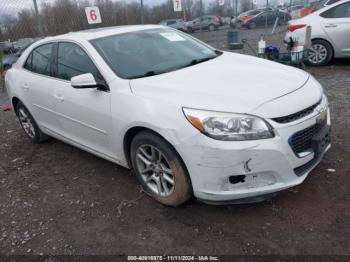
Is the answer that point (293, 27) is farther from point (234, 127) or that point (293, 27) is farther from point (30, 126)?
point (234, 127)

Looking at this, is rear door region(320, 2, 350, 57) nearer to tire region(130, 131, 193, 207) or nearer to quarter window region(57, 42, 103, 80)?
quarter window region(57, 42, 103, 80)

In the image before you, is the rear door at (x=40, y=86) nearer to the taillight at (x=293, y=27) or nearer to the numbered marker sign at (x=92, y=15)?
the numbered marker sign at (x=92, y=15)

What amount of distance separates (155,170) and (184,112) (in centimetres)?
74

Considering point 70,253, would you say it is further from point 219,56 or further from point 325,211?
point 219,56

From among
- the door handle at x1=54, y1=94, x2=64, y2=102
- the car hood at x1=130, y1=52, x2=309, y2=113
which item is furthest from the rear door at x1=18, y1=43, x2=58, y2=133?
the car hood at x1=130, y1=52, x2=309, y2=113

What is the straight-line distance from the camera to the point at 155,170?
315cm

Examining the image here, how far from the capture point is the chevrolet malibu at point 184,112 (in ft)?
8.43

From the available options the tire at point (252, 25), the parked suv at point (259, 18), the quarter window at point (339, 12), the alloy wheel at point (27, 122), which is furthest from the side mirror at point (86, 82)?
the tire at point (252, 25)

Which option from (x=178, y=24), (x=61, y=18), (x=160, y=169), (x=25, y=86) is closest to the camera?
(x=160, y=169)

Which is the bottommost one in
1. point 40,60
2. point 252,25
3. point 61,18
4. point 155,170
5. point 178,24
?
point 252,25

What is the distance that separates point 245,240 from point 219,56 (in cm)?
218

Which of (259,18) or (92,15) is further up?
(92,15)

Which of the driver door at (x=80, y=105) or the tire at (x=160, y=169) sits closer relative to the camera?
the tire at (x=160, y=169)

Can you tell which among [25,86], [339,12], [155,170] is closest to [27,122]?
[25,86]
